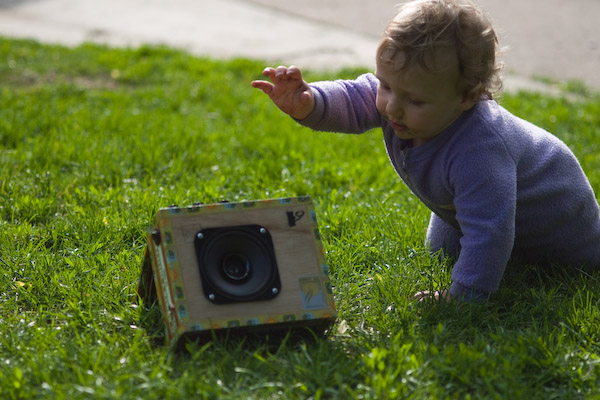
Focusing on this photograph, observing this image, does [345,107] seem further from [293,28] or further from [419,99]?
[293,28]

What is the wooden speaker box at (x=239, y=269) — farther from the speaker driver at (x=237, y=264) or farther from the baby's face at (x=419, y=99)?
the baby's face at (x=419, y=99)

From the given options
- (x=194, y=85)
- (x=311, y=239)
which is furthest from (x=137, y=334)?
(x=194, y=85)

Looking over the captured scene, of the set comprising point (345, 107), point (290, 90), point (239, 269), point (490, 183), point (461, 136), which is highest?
point (290, 90)

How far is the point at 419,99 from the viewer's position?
278 cm

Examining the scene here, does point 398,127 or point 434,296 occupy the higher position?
point 398,127

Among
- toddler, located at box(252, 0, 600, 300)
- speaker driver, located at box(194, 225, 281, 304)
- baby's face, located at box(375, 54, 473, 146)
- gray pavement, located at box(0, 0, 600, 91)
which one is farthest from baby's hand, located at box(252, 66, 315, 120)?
gray pavement, located at box(0, 0, 600, 91)

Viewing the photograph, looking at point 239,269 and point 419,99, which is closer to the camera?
point 239,269

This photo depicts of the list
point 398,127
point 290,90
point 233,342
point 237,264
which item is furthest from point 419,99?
point 233,342

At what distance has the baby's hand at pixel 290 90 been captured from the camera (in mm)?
2926

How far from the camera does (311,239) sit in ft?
8.63

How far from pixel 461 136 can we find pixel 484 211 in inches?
11.4

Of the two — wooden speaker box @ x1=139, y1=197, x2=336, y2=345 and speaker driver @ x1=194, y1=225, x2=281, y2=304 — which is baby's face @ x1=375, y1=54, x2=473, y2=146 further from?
speaker driver @ x1=194, y1=225, x2=281, y2=304

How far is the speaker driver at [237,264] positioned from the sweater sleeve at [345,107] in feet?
2.18

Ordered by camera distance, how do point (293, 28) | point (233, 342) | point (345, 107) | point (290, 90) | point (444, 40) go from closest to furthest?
1. point (233, 342)
2. point (444, 40)
3. point (290, 90)
4. point (345, 107)
5. point (293, 28)
